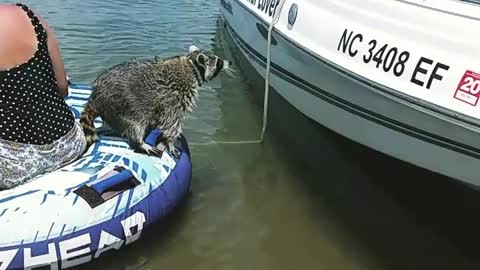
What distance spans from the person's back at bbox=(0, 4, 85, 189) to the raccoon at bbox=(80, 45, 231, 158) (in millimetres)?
442

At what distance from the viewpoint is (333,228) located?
4000mm

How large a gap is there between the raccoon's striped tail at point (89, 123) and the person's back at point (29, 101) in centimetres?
38

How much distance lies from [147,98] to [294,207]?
1.26m

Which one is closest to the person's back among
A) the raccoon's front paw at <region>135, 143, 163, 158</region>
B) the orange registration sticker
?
the raccoon's front paw at <region>135, 143, 163, 158</region>

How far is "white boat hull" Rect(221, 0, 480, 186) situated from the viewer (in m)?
2.96

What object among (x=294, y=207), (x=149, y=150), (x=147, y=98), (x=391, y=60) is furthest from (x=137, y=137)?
(x=391, y=60)

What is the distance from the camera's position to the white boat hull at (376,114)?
2959 millimetres

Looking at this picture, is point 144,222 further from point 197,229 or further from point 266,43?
point 266,43

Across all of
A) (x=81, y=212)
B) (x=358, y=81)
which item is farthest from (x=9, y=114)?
(x=358, y=81)

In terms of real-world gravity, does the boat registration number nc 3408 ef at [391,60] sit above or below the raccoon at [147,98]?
above

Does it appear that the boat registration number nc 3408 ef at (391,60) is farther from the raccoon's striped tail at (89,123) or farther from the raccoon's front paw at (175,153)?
the raccoon's striped tail at (89,123)

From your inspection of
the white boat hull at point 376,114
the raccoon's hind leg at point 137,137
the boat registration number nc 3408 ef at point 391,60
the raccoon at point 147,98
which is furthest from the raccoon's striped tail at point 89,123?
the boat registration number nc 3408 ef at point 391,60

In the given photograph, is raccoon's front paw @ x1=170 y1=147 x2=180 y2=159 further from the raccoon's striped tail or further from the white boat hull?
the white boat hull

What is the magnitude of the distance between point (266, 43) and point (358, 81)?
1674 millimetres
